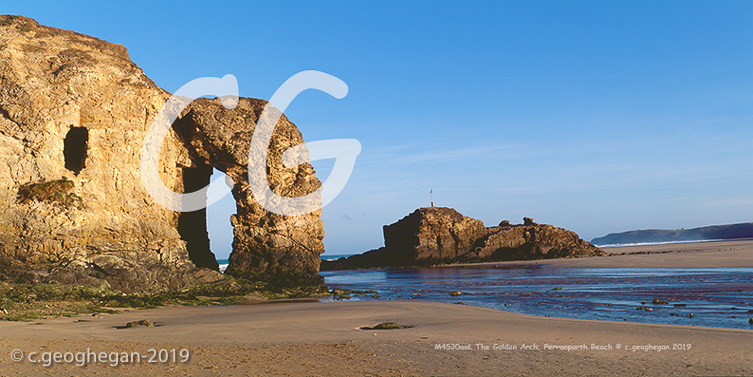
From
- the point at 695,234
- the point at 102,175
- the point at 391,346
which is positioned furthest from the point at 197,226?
the point at 695,234

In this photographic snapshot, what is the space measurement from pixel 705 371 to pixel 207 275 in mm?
19258

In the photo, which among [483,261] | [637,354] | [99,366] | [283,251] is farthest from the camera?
[483,261]

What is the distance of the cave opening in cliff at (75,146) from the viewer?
21.4 metres

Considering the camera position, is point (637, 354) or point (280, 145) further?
point (280, 145)

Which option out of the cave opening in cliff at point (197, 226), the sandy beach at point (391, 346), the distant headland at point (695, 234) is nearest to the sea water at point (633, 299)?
the sandy beach at point (391, 346)

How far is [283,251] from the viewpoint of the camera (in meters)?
25.0

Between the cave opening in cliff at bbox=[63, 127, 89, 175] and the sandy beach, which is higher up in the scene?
the cave opening in cliff at bbox=[63, 127, 89, 175]

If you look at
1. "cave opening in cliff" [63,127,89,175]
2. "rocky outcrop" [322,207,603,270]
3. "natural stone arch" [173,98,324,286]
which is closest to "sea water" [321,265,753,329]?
"natural stone arch" [173,98,324,286]

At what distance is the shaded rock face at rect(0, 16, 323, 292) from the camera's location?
18328mm

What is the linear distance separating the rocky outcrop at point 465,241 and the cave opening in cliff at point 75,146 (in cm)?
3964

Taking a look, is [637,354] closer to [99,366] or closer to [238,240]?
[99,366]

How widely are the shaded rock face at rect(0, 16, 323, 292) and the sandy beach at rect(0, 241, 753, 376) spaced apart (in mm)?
5918

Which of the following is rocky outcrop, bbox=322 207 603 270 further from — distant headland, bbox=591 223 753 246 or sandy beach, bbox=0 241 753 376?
distant headland, bbox=591 223 753 246

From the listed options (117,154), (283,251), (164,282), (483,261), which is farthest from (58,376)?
(483,261)
